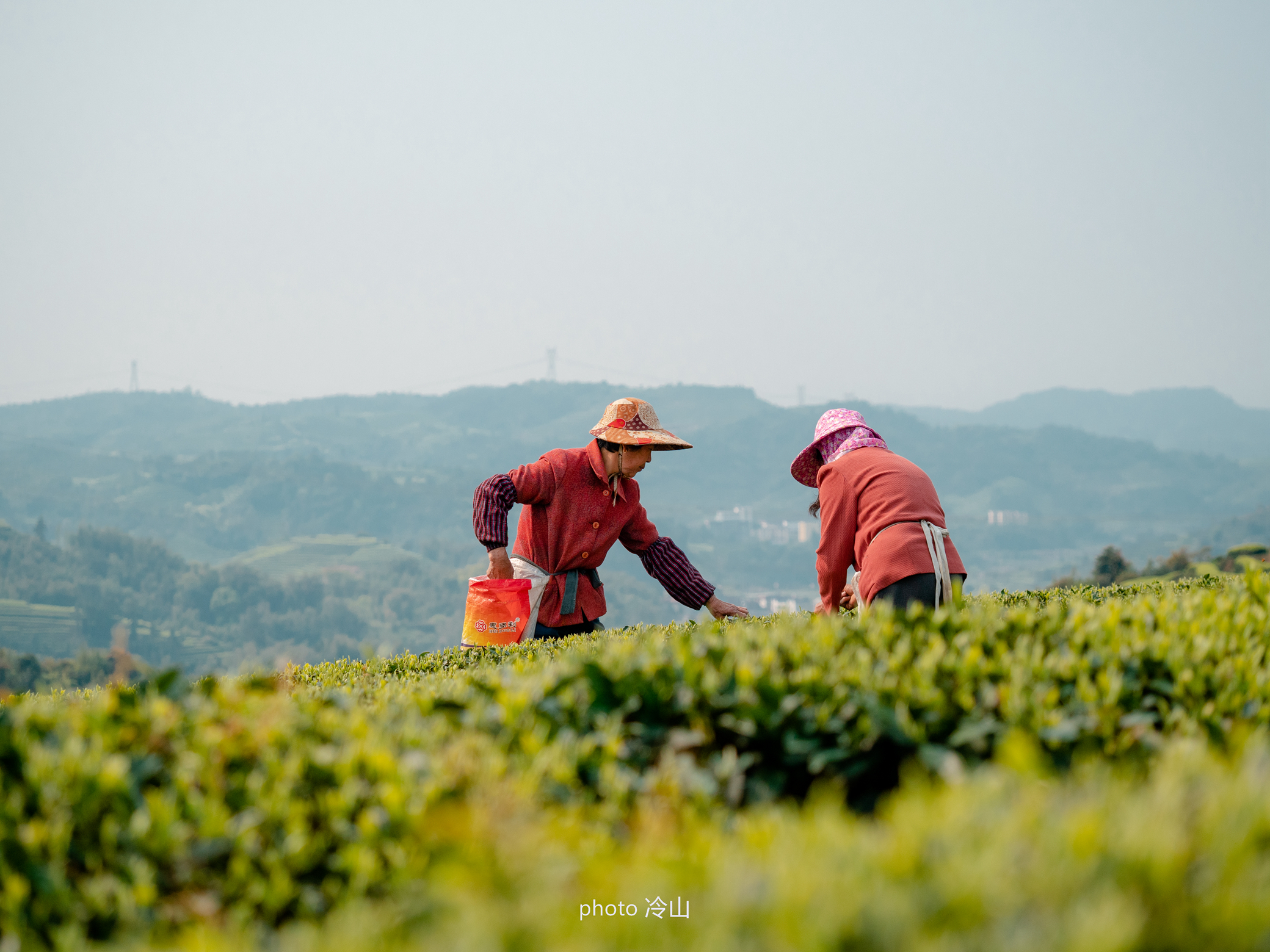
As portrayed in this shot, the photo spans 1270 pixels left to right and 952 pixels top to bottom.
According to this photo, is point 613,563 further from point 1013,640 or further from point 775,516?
point 1013,640

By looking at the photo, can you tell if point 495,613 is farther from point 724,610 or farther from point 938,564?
point 938,564

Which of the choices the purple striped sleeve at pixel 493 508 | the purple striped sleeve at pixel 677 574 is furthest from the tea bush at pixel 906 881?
the purple striped sleeve at pixel 677 574

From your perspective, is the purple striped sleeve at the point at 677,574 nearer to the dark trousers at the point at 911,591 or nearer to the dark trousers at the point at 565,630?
the dark trousers at the point at 565,630

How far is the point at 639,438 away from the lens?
6309 millimetres

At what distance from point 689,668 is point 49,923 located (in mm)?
1780

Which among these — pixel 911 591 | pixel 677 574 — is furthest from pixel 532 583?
pixel 911 591

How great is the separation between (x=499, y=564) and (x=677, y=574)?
4.95 feet

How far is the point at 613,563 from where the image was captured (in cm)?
15738

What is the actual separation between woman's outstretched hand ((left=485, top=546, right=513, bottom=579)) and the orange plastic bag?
5 cm

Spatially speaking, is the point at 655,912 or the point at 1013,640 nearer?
the point at 655,912

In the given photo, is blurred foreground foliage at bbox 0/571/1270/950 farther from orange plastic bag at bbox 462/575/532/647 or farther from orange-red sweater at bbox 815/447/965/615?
orange plastic bag at bbox 462/575/532/647

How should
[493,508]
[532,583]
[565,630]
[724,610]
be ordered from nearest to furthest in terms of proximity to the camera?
[493,508] < [532,583] < [724,610] < [565,630]

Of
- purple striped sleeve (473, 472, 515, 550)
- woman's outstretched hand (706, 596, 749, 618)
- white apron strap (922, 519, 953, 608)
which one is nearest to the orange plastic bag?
purple striped sleeve (473, 472, 515, 550)

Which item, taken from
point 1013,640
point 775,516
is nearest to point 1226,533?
point 775,516
